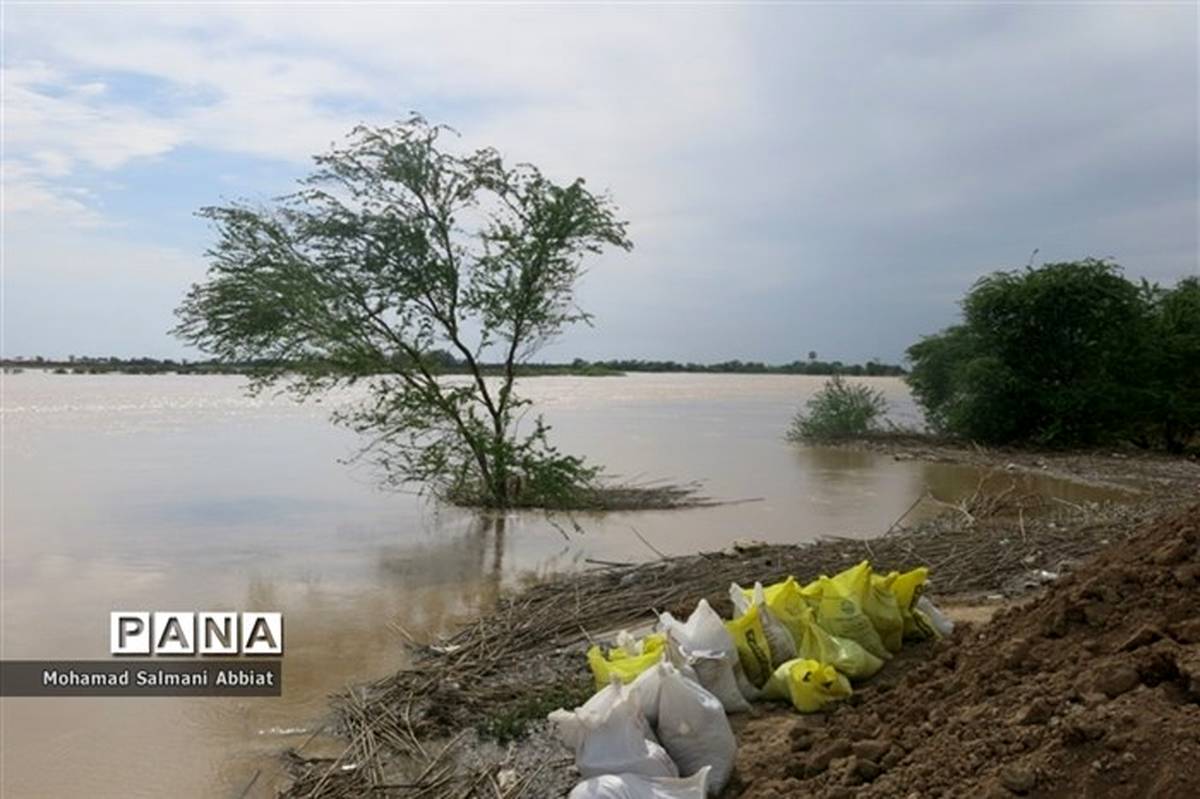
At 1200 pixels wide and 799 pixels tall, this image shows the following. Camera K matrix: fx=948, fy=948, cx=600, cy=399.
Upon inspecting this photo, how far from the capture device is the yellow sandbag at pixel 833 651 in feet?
14.3

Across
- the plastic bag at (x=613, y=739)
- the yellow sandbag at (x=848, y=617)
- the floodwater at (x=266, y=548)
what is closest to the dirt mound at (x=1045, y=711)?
the yellow sandbag at (x=848, y=617)

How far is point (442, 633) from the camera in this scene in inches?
256

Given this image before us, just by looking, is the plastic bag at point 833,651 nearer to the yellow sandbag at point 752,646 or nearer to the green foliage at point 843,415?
the yellow sandbag at point 752,646

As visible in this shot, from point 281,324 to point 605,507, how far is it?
511 centimetres

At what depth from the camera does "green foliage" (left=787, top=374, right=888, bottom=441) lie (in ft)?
79.5

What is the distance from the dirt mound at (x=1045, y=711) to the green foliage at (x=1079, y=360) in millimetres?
17856

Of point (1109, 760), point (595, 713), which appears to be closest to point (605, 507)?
point (595, 713)

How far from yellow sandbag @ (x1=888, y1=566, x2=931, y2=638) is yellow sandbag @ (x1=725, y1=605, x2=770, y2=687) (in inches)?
34.9

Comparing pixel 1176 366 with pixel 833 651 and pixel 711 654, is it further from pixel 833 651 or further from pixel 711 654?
pixel 711 654

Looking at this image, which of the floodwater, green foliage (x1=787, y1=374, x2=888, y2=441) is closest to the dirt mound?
the floodwater

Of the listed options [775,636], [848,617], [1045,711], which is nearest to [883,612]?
[848,617]

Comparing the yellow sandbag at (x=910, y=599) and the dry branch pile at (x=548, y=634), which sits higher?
the yellow sandbag at (x=910, y=599)

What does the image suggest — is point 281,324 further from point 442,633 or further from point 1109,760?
point 1109,760

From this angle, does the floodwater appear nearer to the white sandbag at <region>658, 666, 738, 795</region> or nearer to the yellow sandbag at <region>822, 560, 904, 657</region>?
the white sandbag at <region>658, 666, 738, 795</region>
